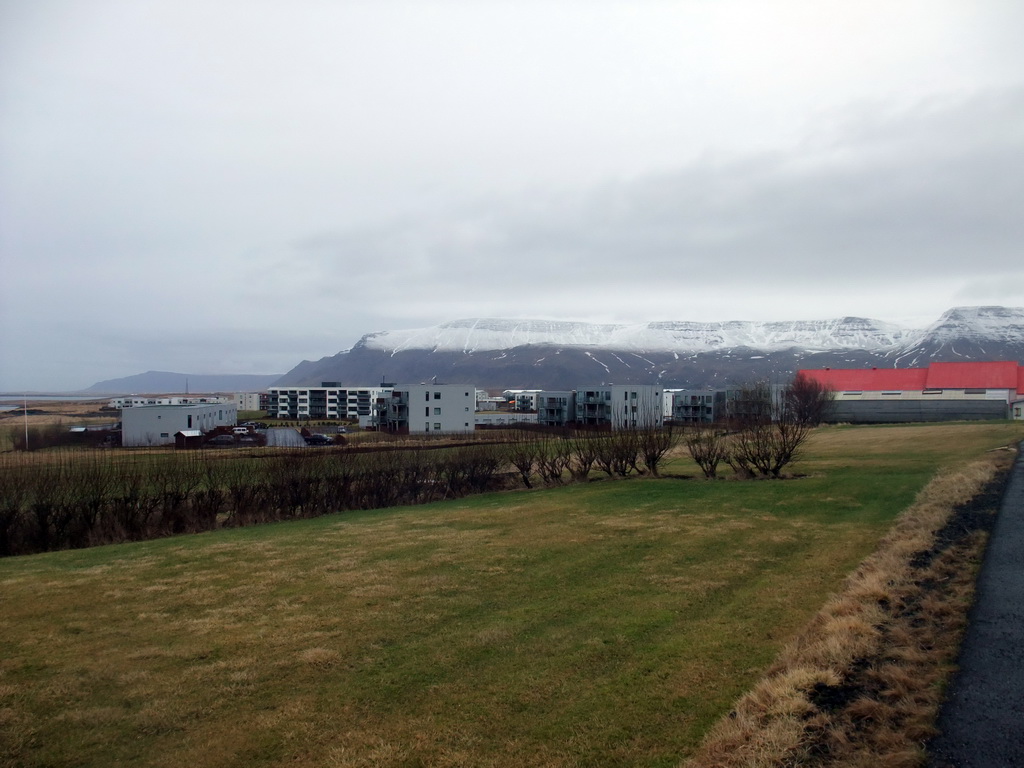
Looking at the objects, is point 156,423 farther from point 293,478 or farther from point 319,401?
point 293,478

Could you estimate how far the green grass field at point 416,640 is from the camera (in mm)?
6379

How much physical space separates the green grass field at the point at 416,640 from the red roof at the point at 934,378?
69.4m

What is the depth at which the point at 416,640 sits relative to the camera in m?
9.11

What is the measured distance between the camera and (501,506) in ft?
79.8

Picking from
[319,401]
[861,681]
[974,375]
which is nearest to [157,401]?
[319,401]

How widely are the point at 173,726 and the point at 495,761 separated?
11.3 feet

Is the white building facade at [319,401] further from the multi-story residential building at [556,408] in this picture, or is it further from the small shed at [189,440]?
the small shed at [189,440]

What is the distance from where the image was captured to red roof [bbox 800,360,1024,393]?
72938 millimetres

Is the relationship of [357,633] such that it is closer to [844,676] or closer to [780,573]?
[844,676]

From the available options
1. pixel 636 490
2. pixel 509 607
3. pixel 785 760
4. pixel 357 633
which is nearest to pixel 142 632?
pixel 357 633

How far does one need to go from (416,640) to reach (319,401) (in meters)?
120

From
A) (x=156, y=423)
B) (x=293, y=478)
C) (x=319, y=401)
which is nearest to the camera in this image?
(x=293, y=478)

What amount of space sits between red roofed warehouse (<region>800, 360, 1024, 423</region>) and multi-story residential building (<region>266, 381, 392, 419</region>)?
77.6 meters

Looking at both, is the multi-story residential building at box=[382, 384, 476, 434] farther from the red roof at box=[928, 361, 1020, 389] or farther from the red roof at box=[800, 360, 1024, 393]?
the red roof at box=[928, 361, 1020, 389]
